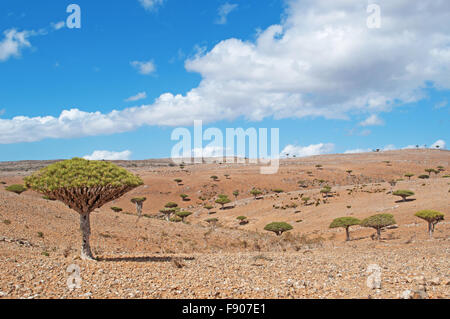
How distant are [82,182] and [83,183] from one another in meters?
0.05

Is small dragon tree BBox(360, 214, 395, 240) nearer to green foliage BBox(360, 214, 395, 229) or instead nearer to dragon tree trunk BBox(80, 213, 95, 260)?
green foliage BBox(360, 214, 395, 229)

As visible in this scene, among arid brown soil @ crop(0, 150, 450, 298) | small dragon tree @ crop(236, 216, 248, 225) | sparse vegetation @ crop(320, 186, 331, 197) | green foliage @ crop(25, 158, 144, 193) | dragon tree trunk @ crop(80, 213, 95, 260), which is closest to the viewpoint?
arid brown soil @ crop(0, 150, 450, 298)

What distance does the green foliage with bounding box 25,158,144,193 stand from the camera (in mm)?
11695

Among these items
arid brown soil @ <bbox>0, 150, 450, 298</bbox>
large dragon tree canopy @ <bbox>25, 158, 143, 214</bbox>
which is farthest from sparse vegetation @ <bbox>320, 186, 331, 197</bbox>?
large dragon tree canopy @ <bbox>25, 158, 143, 214</bbox>

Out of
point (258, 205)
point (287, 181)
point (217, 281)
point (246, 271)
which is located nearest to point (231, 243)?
point (246, 271)

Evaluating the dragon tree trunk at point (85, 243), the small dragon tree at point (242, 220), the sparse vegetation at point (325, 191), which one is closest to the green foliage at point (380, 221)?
the dragon tree trunk at point (85, 243)

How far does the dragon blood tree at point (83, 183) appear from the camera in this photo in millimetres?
11766

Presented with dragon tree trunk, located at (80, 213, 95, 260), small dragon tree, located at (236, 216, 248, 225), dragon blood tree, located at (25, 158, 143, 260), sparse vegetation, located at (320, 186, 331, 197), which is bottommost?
small dragon tree, located at (236, 216, 248, 225)

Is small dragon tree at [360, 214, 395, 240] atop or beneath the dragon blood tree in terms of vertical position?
beneath

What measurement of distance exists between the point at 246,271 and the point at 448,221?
3001 centimetres

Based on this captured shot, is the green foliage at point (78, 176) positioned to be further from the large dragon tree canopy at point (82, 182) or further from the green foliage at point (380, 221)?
the green foliage at point (380, 221)

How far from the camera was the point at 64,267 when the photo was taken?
10.6 metres

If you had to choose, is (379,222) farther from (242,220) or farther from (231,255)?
(242,220)

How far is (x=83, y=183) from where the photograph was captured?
11.6 metres
